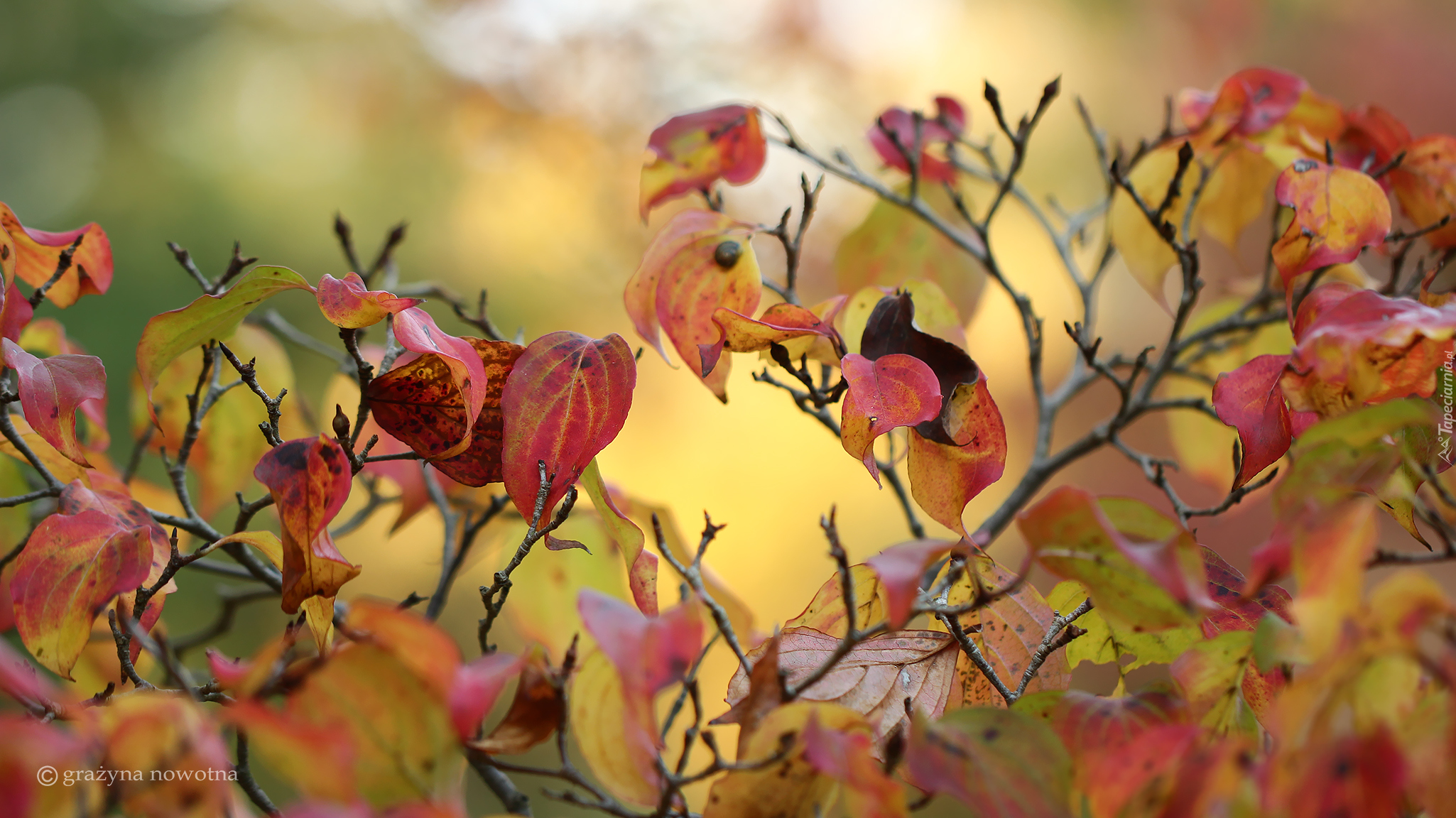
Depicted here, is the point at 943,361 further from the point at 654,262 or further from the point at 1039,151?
the point at 1039,151

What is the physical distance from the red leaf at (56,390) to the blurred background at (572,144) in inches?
82.5

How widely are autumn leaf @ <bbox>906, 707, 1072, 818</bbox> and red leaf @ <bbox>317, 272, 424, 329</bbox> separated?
0.28 metres

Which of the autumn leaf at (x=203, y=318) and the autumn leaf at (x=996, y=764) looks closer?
the autumn leaf at (x=996, y=764)

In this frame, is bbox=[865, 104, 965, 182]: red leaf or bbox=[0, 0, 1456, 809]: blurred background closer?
bbox=[865, 104, 965, 182]: red leaf

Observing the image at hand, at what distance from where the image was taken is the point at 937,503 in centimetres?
42

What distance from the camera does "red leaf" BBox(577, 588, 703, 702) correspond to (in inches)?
10.4

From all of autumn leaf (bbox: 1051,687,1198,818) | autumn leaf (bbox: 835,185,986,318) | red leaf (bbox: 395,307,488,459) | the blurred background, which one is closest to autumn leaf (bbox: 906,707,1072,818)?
autumn leaf (bbox: 1051,687,1198,818)

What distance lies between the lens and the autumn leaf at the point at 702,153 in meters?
0.62

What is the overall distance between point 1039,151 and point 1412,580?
113 inches

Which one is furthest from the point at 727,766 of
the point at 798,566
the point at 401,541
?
the point at 401,541

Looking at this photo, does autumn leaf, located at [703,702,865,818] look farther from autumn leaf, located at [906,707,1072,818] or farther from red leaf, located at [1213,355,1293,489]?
red leaf, located at [1213,355,1293,489]

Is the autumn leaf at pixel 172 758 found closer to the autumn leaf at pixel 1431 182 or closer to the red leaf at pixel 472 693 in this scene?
the red leaf at pixel 472 693

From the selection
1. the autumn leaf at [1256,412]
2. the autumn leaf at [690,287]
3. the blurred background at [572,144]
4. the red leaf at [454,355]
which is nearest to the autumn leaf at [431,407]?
the red leaf at [454,355]

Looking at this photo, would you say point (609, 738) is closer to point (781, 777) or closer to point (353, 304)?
point (781, 777)
